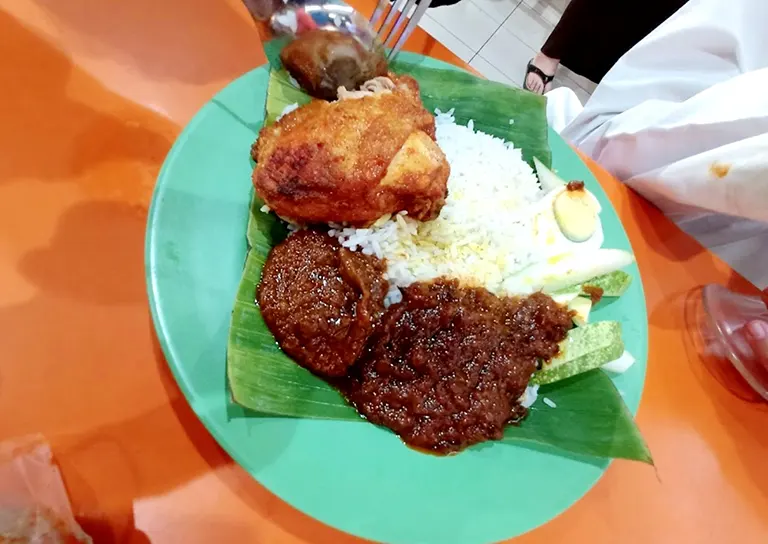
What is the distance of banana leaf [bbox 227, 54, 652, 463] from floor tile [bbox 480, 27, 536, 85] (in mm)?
2232

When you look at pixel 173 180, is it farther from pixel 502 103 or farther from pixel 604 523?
pixel 604 523

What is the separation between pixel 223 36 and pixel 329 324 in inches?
39.1

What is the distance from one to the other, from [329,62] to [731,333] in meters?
1.55

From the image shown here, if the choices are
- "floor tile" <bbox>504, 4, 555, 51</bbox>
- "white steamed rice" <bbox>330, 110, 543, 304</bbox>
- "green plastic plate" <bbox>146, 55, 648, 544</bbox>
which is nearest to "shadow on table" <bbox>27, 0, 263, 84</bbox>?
"green plastic plate" <bbox>146, 55, 648, 544</bbox>

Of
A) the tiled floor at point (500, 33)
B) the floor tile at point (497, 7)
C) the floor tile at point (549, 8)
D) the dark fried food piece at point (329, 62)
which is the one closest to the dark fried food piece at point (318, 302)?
the dark fried food piece at point (329, 62)

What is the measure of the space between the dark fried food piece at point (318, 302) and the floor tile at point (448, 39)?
8.47ft

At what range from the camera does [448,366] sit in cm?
142

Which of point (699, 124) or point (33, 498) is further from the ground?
point (699, 124)

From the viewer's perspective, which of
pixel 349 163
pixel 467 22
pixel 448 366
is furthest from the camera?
pixel 467 22

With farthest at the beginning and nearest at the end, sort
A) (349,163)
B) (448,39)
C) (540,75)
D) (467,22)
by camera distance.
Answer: (467,22) → (448,39) → (540,75) → (349,163)

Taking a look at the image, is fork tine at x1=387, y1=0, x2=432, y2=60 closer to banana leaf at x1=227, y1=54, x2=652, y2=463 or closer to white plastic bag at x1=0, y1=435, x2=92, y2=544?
banana leaf at x1=227, y1=54, x2=652, y2=463

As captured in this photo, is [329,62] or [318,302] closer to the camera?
[318,302]

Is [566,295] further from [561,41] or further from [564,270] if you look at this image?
[561,41]

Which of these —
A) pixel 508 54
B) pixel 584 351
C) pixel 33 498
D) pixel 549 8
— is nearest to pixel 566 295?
pixel 584 351
